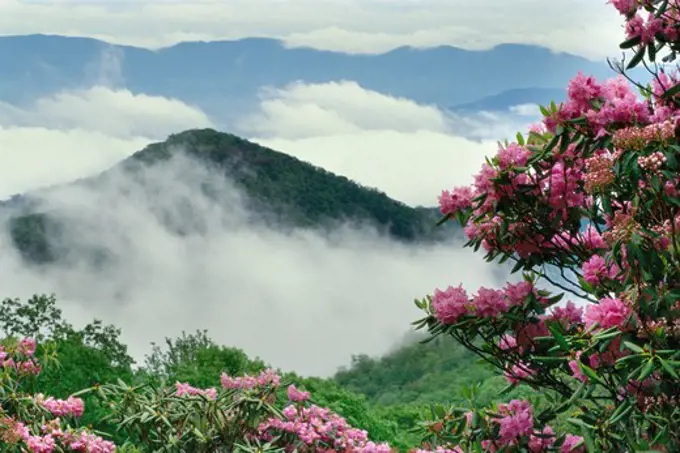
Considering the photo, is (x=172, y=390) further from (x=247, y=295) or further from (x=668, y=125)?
(x=247, y=295)

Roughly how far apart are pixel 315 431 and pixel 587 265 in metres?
1.38

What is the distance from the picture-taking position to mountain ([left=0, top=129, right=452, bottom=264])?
550 inches

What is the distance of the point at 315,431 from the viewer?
3.81m

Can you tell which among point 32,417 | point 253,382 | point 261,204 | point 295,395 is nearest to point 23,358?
point 32,417

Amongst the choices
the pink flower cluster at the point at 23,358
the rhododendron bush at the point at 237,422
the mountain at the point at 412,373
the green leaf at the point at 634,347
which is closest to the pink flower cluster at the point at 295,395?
the rhododendron bush at the point at 237,422

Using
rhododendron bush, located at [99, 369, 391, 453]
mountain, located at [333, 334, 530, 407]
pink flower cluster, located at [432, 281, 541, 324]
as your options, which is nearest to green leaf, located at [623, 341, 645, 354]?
pink flower cluster, located at [432, 281, 541, 324]

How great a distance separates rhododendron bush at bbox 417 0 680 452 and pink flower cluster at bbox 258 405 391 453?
1.79ft

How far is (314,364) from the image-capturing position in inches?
402

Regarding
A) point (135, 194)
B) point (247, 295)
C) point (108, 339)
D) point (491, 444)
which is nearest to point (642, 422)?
point (491, 444)

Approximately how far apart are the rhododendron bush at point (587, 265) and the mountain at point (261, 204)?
33.8ft

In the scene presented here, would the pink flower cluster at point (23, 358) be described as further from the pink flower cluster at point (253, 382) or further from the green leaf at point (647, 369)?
the green leaf at point (647, 369)

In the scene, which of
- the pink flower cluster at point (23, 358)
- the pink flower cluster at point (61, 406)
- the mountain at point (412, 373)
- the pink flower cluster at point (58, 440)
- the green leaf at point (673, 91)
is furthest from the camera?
the mountain at point (412, 373)

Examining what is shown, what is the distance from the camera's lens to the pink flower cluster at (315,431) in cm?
378

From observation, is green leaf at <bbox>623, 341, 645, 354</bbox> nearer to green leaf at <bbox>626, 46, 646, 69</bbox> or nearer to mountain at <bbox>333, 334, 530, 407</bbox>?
green leaf at <bbox>626, 46, 646, 69</bbox>
